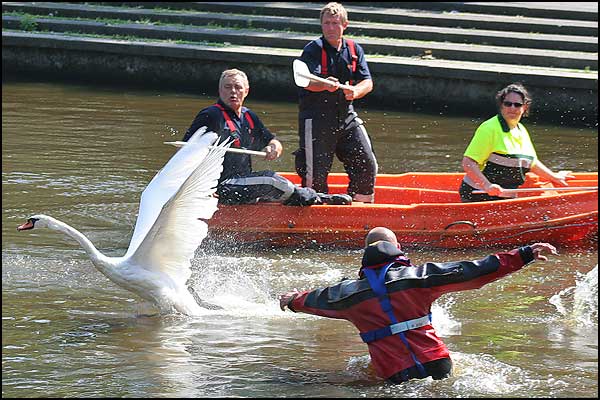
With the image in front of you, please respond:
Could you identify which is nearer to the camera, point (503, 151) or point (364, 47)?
point (503, 151)

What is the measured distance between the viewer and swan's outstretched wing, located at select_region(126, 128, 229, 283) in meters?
7.98

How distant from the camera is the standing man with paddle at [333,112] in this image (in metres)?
10.2

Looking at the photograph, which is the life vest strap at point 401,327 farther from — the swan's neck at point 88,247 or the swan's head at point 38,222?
the swan's head at point 38,222

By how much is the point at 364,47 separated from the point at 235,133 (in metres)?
8.59

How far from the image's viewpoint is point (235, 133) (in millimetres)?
9711

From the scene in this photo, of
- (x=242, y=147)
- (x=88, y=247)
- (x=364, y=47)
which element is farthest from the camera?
(x=364, y=47)

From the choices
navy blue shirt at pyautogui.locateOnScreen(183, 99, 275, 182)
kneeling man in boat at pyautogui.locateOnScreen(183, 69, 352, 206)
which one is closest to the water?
kneeling man in boat at pyautogui.locateOnScreen(183, 69, 352, 206)

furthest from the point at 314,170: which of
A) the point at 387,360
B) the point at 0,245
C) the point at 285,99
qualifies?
the point at 285,99

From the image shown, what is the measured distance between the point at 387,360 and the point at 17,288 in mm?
3632

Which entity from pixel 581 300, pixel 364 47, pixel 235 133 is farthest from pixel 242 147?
pixel 364 47

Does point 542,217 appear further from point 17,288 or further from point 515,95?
point 17,288

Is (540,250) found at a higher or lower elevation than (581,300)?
higher

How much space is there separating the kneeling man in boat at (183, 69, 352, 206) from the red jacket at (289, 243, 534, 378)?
339 centimetres

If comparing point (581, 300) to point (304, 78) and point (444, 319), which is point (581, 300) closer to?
point (444, 319)
